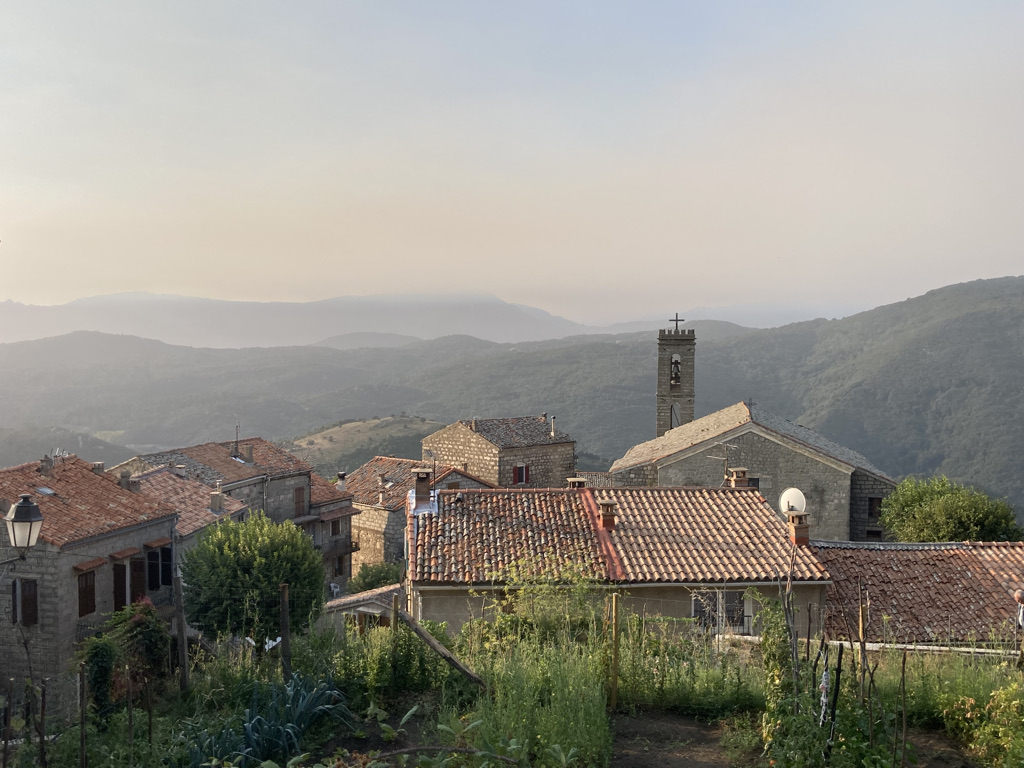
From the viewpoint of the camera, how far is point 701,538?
15.9 meters

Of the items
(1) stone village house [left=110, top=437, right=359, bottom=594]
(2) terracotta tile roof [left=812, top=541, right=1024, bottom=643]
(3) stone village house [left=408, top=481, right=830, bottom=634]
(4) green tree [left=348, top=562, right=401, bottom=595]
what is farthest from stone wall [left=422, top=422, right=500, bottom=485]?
(2) terracotta tile roof [left=812, top=541, right=1024, bottom=643]

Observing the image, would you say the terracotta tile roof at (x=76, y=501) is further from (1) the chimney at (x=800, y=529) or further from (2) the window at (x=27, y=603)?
(1) the chimney at (x=800, y=529)

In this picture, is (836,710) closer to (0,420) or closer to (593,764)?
(593,764)

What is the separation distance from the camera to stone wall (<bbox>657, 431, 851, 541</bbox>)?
28.9 m

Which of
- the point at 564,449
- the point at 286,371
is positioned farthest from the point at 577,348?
the point at 564,449

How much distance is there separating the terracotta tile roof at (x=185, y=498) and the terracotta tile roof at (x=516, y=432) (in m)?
16.1

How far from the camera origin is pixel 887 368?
120188 millimetres

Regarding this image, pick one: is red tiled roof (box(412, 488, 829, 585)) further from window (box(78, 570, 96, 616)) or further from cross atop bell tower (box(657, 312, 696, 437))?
cross atop bell tower (box(657, 312, 696, 437))

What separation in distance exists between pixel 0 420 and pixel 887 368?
13599 centimetres

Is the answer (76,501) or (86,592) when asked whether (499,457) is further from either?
(86,592)

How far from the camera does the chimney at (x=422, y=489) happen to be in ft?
57.0

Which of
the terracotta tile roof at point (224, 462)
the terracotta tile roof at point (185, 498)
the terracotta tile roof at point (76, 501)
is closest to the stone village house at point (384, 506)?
the terracotta tile roof at point (224, 462)

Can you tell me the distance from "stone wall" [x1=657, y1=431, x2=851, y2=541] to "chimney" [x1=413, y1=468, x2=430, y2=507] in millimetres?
13074

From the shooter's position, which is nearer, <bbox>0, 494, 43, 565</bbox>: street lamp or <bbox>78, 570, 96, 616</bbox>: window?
<bbox>0, 494, 43, 565</bbox>: street lamp
